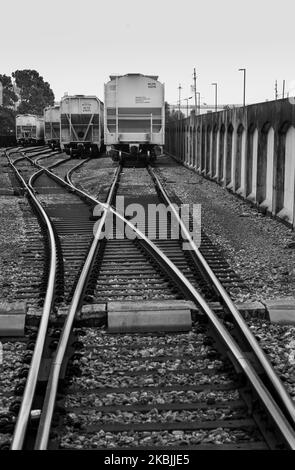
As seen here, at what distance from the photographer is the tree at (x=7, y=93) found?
86.1 m

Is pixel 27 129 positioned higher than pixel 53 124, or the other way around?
pixel 53 124

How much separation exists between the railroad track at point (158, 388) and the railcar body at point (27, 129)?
2072 inches

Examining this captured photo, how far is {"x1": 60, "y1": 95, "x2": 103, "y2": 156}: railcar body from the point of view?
30992mm

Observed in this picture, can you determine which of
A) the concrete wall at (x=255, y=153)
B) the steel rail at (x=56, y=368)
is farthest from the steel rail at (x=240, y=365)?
the concrete wall at (x=255, y=153)

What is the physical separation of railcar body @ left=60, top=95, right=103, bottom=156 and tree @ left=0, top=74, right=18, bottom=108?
185 ft

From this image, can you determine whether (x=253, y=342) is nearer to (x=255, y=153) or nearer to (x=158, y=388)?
(x=158, y=388)

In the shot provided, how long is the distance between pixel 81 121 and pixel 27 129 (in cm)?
2771

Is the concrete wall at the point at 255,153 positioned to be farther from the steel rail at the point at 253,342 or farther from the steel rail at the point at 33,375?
the steel rail at the point at 33,375

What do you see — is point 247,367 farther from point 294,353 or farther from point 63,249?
point 63,249

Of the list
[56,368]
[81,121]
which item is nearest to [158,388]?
[56,368]

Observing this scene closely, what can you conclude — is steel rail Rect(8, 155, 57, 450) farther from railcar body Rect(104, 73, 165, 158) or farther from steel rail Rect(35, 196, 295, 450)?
railcar body Rect(104, 73, 165, 158)

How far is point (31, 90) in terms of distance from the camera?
97375mm
